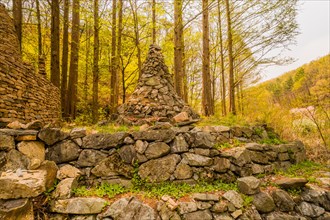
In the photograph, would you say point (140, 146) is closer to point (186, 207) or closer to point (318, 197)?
point (186, 207)

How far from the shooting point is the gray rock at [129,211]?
2963 millimetres

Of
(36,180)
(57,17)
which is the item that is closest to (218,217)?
(36,180)

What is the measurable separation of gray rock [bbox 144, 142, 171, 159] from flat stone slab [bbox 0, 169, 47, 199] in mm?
1851

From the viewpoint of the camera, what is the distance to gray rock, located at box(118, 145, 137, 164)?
3.78 metres

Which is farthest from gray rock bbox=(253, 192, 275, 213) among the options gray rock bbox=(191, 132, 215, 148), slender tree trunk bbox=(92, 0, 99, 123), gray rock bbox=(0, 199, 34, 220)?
slender tree trunk bbox=(92, 0, 99, 123)

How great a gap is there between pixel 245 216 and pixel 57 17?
9.57 metres

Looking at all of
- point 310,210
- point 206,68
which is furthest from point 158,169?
point 206,68

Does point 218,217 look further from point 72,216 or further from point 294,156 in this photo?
point 294,156

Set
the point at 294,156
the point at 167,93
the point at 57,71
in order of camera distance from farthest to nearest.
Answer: the point at 57,71 → the point at 167,93 → the point at 294,156

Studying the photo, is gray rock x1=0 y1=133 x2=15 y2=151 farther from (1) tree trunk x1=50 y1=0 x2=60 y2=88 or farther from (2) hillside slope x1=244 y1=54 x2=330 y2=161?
(2) hillside slope x1=244 y1=54 x2=330 y2=161

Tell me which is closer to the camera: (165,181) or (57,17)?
(165,181)

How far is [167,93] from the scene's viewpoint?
6453 millimetres

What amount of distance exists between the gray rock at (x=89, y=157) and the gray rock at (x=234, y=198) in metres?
2.53

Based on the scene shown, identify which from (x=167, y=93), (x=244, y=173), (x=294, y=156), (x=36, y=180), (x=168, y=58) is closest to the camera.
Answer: (x=36, y=180)
